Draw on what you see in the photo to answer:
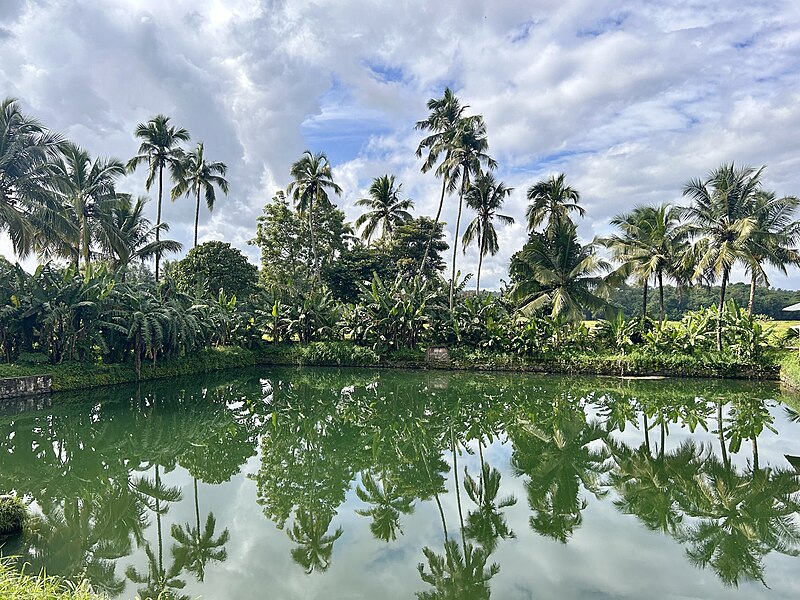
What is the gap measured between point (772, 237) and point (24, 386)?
78.1 feet

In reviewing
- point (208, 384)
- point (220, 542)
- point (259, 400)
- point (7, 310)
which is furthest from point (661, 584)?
point (7, 310)

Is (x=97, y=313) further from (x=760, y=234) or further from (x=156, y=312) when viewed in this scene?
(x=760, y=234)

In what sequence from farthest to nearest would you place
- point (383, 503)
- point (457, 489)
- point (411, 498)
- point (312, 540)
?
1. point (457, 489)
2. point (411, 498)
3. point (383, 503)
4. point (312, 540)

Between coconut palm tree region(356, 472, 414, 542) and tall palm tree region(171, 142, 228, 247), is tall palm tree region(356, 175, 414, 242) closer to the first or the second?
tall palm tree region(171, 142, 228, 247)

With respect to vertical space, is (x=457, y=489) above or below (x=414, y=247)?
below

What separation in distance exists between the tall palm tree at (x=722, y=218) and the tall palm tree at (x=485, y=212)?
815 centimetres

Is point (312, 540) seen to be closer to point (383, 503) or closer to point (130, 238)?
point (383, 503)

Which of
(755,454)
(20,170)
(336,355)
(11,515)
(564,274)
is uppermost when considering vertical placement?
(20,170)

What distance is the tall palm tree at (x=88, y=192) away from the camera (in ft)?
58.1

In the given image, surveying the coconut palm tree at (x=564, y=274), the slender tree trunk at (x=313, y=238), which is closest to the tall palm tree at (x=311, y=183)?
the slender tree trunk at (x=313, y=238)

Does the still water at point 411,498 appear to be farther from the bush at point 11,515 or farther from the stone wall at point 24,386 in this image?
the stone wall at point 24,386

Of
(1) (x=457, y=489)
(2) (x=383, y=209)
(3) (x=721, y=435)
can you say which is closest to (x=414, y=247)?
(2) (x=383, y=209)

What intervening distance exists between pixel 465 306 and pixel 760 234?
1089 centimetres

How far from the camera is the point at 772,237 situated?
1808 centimetres
